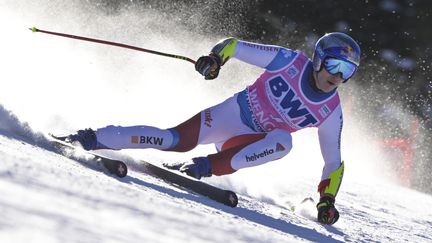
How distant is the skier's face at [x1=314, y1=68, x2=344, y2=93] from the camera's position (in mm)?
4438

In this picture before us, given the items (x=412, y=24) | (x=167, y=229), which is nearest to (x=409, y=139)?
(x=412, y=24)

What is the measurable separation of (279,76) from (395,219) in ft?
6.94

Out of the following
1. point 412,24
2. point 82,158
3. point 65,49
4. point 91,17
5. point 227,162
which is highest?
point 412,24

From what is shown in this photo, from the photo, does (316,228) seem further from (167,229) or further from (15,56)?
(15,56)

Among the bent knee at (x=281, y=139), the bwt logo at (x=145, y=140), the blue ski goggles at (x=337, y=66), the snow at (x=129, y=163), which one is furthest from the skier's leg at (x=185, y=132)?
the blue ski goggles at (x=337, y=66)

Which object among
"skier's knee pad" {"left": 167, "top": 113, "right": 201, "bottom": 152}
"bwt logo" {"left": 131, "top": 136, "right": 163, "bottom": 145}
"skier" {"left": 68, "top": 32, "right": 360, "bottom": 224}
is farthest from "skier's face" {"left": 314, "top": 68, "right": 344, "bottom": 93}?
"bwt logo" {"left": 131, "top": 136, "right": 163, "bottom": 145}

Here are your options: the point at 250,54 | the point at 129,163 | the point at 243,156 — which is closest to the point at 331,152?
the point at 243,156

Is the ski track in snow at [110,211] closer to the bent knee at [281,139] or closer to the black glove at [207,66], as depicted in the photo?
the bent knee at [281,139]

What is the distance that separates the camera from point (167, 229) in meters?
2.33

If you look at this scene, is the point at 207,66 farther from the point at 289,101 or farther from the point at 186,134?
the point at 289,101

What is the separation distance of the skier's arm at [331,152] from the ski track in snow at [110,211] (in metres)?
0.25

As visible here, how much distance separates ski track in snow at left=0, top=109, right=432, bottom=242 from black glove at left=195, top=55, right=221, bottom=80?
2.19 ft

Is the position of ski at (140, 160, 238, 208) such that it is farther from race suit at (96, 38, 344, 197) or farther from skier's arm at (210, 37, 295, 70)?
skier's arm at (210, 37, 295, 70)

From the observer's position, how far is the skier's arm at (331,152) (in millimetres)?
4582
